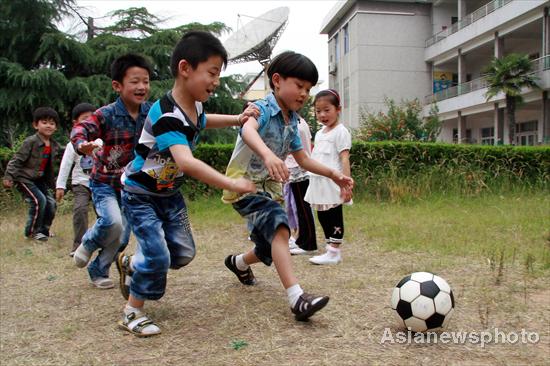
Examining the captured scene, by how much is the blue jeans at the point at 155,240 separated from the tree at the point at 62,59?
11.5 metres

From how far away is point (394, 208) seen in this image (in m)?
8.09

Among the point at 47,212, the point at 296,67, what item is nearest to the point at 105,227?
the point at 296,67

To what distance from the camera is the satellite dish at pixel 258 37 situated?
25531 millimetres

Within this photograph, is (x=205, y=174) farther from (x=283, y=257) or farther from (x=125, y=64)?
(x=125, y=64)

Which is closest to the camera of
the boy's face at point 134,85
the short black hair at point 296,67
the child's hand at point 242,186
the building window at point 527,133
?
the child's hand at point 242,186

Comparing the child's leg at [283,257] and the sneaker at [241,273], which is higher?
the child's leg at [283,257]

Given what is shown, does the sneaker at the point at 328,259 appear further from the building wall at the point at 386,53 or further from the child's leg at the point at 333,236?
the building wall at the point at 386,53

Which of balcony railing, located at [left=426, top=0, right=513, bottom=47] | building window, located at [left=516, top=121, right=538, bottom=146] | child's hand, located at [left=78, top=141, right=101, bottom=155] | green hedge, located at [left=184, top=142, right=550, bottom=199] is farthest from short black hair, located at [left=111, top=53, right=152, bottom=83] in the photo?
building window, located at [left=516, top=121, right=538, bottom=146]

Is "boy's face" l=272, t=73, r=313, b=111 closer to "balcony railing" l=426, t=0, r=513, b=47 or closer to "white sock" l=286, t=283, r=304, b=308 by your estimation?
"white sock" l=286, t=283, r=304, b=308

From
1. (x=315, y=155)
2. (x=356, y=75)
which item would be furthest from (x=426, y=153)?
(x=356, y=75)

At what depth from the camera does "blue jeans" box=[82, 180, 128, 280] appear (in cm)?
349

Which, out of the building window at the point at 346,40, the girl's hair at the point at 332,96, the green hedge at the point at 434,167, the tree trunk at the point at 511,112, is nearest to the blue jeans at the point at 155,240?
the girl's hair at the point at 332,96

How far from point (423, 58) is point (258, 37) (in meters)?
13.0

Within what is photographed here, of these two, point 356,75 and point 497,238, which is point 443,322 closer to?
point 497,238
